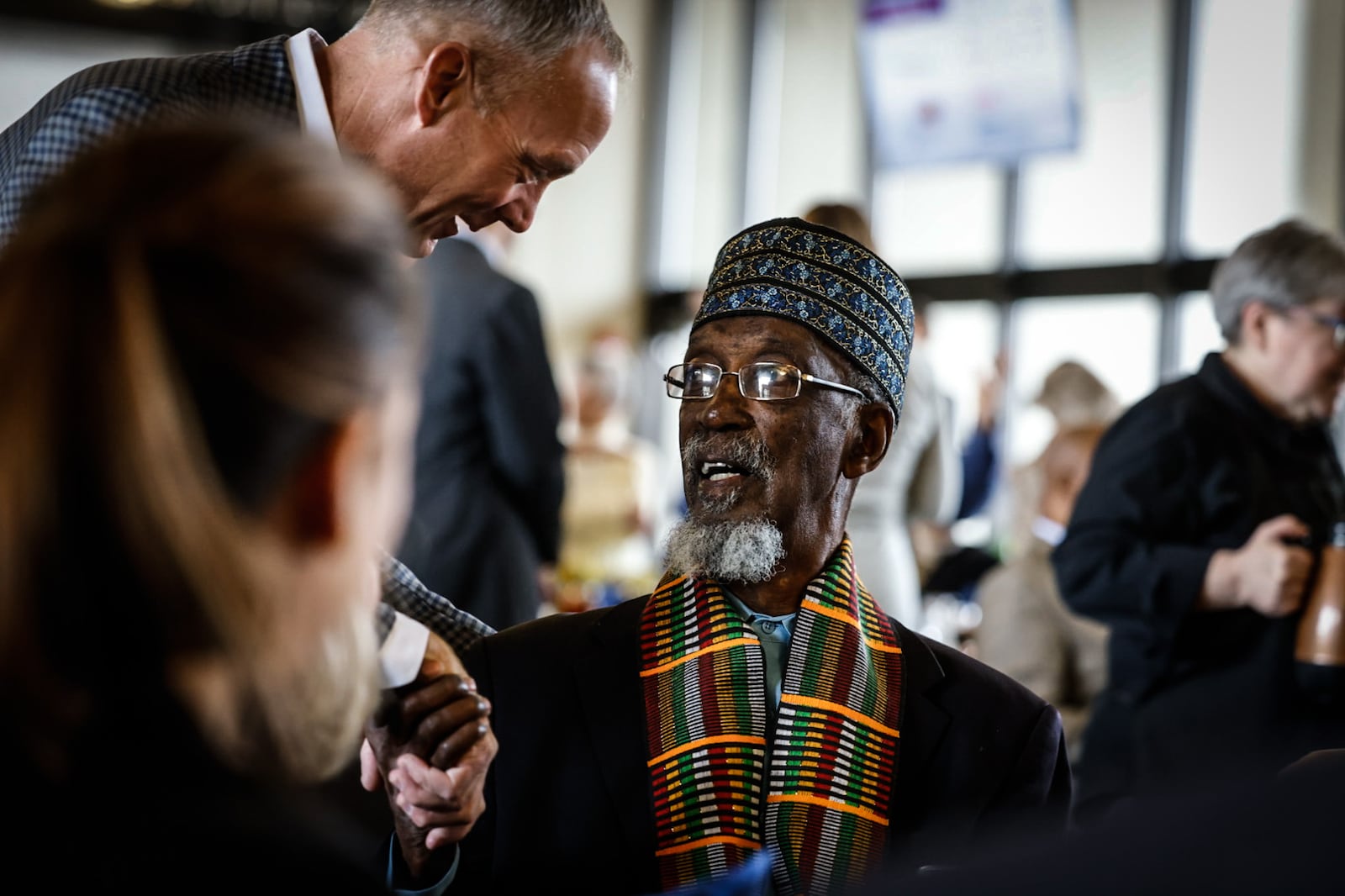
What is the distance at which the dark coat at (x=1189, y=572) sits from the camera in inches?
119

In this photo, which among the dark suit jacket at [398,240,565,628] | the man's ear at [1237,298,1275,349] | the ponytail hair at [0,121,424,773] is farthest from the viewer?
the dark suit jacket at [398,240,565,628]

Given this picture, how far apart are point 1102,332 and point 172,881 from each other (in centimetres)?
865

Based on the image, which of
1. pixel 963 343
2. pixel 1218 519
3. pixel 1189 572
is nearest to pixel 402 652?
pixel 1189 572

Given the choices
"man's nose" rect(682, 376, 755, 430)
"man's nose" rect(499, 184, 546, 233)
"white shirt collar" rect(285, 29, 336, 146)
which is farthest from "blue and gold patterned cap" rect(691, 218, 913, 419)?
"white shirt collar" rect(285, 29, 336, 146)

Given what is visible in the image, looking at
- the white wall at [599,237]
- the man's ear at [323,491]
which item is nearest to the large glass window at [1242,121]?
the white wall at [599,237]

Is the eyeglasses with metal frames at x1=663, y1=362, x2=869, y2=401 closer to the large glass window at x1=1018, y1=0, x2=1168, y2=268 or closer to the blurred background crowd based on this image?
the blurred background crowd

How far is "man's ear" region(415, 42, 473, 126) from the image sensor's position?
77.4 inches

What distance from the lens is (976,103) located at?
865cm

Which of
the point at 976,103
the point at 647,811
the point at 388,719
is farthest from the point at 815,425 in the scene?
the point at 976,103

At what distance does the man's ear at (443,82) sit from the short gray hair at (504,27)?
2 centimetres

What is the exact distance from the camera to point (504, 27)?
1.99 meters

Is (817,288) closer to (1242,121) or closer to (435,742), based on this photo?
(435,742)

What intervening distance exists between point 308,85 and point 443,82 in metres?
0.19

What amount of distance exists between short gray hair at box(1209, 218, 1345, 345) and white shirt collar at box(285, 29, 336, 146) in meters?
2.06
